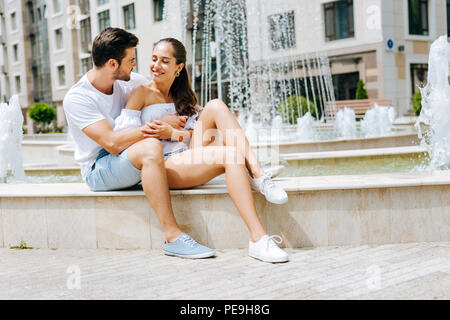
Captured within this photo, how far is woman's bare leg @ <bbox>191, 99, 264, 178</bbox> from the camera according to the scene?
10.3 feet

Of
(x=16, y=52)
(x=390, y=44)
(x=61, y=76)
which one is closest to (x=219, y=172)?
(x=390, y=44)

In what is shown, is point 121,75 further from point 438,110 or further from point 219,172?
point 438,110

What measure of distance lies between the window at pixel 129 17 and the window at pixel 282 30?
9656 mm

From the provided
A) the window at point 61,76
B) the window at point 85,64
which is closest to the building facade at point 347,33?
the window at point 85,64

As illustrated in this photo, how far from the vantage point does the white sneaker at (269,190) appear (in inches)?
117

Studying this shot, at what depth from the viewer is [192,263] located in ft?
9.71

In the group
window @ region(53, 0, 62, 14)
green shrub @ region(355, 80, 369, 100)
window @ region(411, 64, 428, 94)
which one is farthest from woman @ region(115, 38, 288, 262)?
window @ region(53, 0, 62, 14)

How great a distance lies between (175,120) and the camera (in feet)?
11.1

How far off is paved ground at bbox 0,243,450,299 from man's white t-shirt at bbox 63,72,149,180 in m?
0.69

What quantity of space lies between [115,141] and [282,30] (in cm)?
2063

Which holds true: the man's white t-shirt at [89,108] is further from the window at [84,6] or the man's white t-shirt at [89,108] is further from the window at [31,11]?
the window at [31,11]

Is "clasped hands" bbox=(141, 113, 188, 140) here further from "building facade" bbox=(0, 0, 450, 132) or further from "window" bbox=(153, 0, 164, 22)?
"window" bbox=(153, 0, 164, 22)
